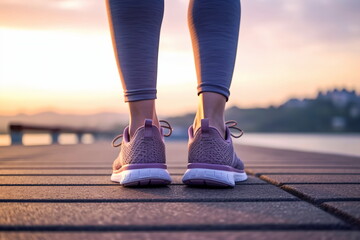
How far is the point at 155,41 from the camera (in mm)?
1360

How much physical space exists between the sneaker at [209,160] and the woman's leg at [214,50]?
0.15ft

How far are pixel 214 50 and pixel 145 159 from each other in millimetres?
423

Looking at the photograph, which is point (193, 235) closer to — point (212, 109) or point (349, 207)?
point (349, 207)

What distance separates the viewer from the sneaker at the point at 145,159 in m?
1.28

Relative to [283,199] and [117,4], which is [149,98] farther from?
[283,199]

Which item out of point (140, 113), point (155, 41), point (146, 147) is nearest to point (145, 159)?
point (146, 147)

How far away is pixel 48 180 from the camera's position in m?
1.53

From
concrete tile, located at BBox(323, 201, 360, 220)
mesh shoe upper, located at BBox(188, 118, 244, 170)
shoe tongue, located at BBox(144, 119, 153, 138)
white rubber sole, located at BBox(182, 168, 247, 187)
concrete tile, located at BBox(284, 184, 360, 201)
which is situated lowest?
concrete tile, located at BBox(284, 184, 360, 201)

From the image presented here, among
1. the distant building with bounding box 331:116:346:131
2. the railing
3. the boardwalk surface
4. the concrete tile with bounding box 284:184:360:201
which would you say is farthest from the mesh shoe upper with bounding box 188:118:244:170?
the distant building with bounding box 331:116:346:131

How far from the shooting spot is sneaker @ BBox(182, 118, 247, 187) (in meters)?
1.28

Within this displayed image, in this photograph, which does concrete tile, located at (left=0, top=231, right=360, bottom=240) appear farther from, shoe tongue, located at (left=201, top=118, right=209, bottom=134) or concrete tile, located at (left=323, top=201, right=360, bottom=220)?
shoe tongue, located at (left=201, top=118, right=209, bottom=134)

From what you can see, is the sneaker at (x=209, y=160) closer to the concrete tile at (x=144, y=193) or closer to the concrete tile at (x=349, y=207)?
the concrete tile at (x=144, y=193)

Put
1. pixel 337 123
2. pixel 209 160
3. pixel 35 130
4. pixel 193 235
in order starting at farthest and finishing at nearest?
1. pixel 337 123
2. pixel 35 130
3. pixel 209 160
4. pixel 193 235

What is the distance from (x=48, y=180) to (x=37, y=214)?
0.65m
